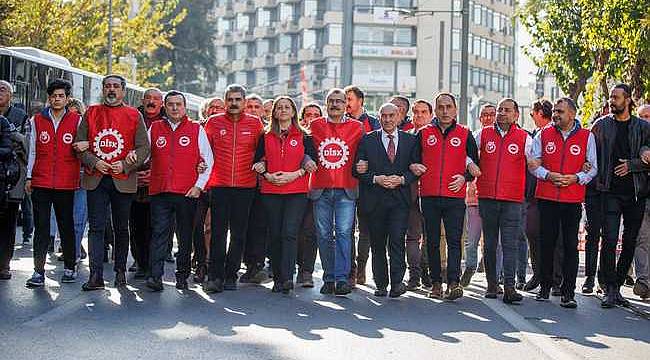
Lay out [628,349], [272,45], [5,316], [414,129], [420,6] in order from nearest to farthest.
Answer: [628,349] < [5,316] < [414,129] < [420,6] < [272,45]

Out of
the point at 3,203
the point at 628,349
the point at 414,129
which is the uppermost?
the point at 414,129

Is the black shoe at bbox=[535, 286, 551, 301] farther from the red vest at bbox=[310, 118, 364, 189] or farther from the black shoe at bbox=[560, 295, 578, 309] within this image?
the red vest at bbox=[310, 118, 364, 189]

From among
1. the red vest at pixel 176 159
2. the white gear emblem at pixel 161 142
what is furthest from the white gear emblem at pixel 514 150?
the white gear emblem at pixel 161 142

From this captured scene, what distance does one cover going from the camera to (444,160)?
1156 centimetres

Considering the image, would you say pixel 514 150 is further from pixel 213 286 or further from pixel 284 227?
pixel 213 286

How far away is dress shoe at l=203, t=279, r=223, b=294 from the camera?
11.6 metres

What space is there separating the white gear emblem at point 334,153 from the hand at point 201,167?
1.13 m

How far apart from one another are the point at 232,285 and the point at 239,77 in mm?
102742

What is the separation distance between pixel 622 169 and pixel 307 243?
3.36 metres

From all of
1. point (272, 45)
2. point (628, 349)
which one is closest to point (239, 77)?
point (272, 45)

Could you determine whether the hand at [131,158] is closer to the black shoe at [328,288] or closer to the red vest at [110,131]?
the red vest at [110,131]

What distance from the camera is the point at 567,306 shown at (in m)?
11.3

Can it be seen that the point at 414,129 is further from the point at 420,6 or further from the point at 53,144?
the point at 420,6

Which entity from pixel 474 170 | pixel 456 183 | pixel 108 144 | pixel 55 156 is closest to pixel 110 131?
pixel 108 144
